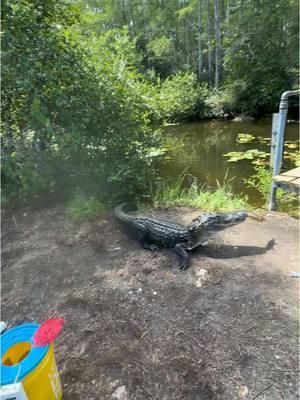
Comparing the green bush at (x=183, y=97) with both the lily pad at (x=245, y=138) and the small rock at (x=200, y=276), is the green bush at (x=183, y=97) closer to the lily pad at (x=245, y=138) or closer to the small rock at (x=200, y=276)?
the lily pad at (x=245, y=138)

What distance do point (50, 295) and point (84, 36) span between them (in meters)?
3.77

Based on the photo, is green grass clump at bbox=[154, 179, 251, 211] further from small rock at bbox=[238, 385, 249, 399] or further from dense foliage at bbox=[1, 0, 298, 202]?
small rock at bbox=[238, 385, 249, 399]

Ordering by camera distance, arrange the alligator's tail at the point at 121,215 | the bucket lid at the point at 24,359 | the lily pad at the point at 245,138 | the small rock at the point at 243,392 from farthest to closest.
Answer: the lily pad at the point at 245,138 < the alligator's tail at the point at 121,215 < the small rock at the point at 243,392 < the bucket lid at the point at 24,359

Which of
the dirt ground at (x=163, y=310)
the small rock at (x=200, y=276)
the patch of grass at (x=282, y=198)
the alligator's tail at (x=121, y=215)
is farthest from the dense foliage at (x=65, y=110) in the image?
the small rock at (x=200, y=276)

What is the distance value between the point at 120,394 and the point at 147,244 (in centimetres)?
146

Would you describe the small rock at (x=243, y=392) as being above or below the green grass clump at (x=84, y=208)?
below

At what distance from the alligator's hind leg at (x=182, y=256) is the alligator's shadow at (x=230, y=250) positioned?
18 cm

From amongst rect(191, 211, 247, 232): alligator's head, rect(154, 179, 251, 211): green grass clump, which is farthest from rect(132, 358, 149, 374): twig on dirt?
rect(154, 179, 251, 211): green grass clump

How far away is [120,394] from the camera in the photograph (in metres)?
1.39

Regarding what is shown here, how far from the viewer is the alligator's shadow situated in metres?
2.51

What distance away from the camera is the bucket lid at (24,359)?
3.50 ft

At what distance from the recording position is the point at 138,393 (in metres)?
1.40

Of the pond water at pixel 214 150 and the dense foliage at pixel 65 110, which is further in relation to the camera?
the pond water at pixel 214 150

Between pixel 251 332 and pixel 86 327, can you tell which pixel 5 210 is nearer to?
pixel 86 327
